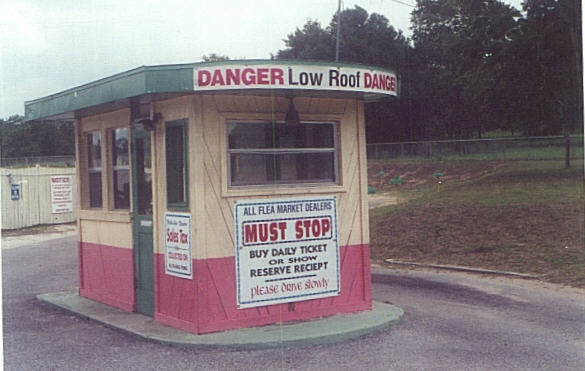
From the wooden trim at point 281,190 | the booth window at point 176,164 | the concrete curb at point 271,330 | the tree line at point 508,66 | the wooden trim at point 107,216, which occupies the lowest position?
the concrete curb at point 271,330

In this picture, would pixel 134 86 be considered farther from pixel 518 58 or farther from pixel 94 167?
pixel 518 58

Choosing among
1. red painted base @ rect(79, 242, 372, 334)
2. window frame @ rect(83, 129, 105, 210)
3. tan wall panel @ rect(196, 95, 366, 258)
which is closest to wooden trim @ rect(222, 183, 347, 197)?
tan wall panel @ rect(196, 95, 366, 258)

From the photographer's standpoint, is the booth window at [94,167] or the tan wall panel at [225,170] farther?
the booth window at [94,167]

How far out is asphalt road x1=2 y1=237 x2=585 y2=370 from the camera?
692cm

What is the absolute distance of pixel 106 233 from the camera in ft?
33.3

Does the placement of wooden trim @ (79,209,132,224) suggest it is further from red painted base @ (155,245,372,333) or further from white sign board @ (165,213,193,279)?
white sign board @ (165,213,193,279)

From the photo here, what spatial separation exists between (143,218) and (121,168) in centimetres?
104

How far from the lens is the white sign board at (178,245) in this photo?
8117mm

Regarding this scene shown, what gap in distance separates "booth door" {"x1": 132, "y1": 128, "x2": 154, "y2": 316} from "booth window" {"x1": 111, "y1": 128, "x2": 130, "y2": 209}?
1.21ft

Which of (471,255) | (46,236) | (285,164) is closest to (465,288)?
(471,255)

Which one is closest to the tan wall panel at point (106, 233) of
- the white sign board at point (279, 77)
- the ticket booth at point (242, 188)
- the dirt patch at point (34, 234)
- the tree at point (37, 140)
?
the ticket booth at point (242, 188)

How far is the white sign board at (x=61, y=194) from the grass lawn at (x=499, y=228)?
36.4ft

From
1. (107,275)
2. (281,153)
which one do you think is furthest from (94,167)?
(281,153)

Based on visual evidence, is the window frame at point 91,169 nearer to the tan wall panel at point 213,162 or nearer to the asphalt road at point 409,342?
the asphalt road at point 409,342
